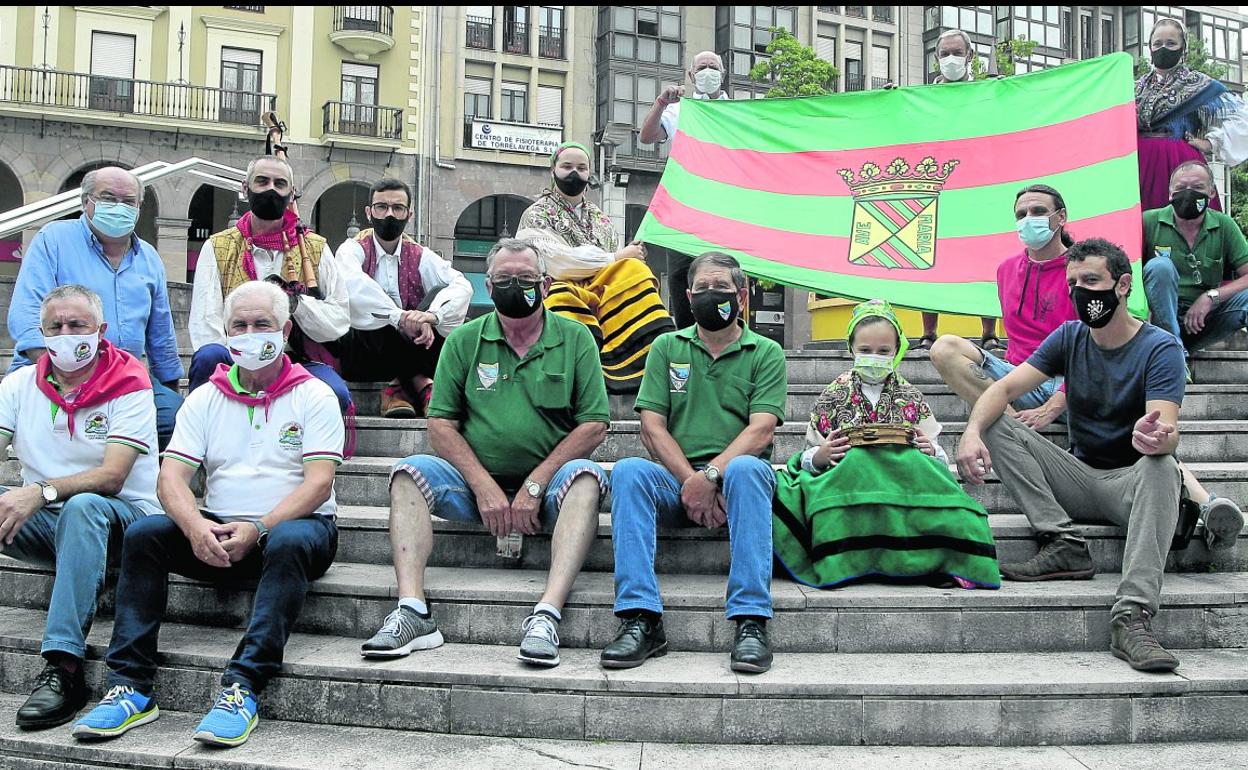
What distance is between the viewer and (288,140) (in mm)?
26891

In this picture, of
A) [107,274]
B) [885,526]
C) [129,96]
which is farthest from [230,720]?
[129,96]

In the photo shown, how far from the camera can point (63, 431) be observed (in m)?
4.57

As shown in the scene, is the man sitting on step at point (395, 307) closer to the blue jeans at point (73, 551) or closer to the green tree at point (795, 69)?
the blue jeans at point (73, 551)

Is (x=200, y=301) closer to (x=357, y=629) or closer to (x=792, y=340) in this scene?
(x=357, y=629)

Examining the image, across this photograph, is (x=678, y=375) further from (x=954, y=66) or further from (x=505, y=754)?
(x=954, y=66)

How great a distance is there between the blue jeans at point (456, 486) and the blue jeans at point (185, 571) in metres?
0.49

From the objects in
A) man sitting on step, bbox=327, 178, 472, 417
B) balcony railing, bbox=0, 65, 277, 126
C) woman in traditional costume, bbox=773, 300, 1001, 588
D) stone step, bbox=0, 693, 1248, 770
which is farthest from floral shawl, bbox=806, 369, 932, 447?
balcony railing, bbox=0, 65, 277, 126

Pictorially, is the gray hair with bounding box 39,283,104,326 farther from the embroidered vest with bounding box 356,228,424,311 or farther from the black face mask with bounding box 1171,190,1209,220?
the black face mask with bounding box 1171,190,1209,220

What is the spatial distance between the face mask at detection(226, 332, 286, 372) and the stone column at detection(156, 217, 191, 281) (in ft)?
74.1

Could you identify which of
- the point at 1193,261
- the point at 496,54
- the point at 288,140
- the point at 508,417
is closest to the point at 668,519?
the point at 508,417

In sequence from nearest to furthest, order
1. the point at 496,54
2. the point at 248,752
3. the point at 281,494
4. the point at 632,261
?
1. the point at 248,752
2. the point at 281,494
3. the point at 632,261
4. the point at 496,54

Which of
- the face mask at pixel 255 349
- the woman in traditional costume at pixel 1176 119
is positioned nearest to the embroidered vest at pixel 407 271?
the face mask at pixel 255 349

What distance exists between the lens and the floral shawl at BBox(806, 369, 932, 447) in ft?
15.9

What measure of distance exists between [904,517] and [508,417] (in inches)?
75.6
